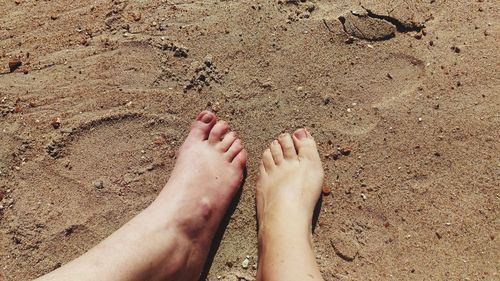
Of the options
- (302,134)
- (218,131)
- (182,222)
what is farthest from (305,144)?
(182,222)

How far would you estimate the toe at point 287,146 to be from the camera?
7.75 feet

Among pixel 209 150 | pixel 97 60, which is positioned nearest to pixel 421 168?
pixel 209 150

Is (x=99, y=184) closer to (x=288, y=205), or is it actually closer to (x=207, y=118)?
(x=207, y=118)

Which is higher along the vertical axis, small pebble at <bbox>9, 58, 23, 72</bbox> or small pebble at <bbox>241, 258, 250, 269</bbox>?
small pebble at <bbox>9, 58, 23, 72</bbox>

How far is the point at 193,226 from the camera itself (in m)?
2.22

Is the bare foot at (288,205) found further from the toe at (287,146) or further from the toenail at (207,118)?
the toenail at (207,118)

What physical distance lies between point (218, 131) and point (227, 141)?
6cm

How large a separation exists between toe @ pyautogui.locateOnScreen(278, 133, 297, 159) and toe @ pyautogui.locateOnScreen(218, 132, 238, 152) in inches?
8.6

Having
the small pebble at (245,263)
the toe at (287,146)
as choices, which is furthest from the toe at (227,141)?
the small pebble at (245,263)

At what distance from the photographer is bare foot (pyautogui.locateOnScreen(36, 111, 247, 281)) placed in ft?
6.56

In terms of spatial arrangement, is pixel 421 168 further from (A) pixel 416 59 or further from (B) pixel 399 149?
(A) pixel 416 59

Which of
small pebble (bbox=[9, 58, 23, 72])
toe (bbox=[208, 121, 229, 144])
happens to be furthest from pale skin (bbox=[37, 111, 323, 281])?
small pebble (bbox=[9, 58, 23, 72])

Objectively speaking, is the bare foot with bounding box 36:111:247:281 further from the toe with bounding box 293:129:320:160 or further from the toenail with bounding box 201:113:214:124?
the toe with bounding box 293:129:320:160

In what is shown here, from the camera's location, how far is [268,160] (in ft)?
7.76
